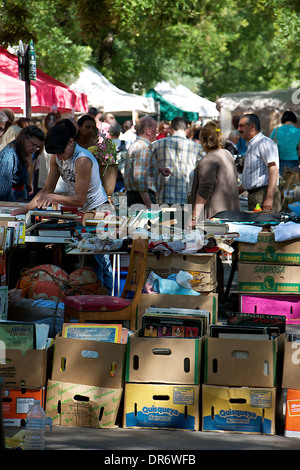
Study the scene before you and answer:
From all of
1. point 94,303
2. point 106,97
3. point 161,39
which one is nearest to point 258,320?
point 94,303

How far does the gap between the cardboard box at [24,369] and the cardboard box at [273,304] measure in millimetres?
3135

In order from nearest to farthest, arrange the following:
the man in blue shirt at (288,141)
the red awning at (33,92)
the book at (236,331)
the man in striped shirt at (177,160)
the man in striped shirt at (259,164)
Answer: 1. the book at (236,331)
2. the man in striped shirt at (259,164)
3. the man in striped shirt at (177,160)
4. the red awning at (33,92)
5. the man in blue shirt at (288,141)

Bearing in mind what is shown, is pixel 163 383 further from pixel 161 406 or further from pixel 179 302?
pixel 179 302

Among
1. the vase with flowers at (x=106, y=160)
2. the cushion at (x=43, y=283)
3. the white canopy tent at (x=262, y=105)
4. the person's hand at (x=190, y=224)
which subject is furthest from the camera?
the white canopy tent at (x=262, y=105)

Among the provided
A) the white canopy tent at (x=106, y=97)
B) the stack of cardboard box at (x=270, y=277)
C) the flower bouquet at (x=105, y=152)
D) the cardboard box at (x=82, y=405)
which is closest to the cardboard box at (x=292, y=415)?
the cardboard box at (x=82, y=405)

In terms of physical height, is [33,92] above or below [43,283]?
above

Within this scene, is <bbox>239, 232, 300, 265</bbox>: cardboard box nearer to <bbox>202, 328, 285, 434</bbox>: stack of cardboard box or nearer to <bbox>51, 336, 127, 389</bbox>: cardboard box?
<bbox>202, 328, 285, 434</bbox>: stack of cardboard box

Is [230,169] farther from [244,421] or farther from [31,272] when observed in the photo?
[244,421]

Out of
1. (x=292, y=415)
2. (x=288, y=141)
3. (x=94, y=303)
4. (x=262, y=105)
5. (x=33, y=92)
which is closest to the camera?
(x=292, y=415)

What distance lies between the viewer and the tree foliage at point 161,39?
50.6ft

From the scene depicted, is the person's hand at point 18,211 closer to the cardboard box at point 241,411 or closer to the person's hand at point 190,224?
the person's hand at point 190,224

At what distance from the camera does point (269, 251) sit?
748 cm

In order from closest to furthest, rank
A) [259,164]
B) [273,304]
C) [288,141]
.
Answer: [273,304] → [259,164] → [288,141]

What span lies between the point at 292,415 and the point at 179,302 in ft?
5.63
